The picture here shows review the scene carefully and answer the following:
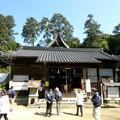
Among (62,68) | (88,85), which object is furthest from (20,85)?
(88,85)

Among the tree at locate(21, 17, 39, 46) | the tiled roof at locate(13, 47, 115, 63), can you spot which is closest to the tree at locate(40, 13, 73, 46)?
the tree at locate(21, 17, 39, 46)

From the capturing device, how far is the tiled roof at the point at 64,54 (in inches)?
928

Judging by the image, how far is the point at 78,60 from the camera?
23516mm

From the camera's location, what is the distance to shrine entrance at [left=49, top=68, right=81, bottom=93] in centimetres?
2470

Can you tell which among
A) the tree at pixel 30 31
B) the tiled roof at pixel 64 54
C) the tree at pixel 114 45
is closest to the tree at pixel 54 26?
the tree at pixel 30 31

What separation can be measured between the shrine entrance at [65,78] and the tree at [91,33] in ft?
93.8

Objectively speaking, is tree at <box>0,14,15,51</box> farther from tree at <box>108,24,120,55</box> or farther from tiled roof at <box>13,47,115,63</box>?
tiled roof at <box>13,47,115,63</box>

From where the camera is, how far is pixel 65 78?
85.5 feet

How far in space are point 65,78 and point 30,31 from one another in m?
46.0

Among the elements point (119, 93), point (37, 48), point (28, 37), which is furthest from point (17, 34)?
point (119, 93)

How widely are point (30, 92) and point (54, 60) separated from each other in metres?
3.67

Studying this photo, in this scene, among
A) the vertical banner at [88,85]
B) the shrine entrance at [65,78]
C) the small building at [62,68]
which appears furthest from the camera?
the shrine entrance at [65,78]

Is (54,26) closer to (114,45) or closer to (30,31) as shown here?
(30,31)

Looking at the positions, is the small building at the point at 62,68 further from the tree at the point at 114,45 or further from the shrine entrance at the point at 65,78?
the tree at the point at 114,45
